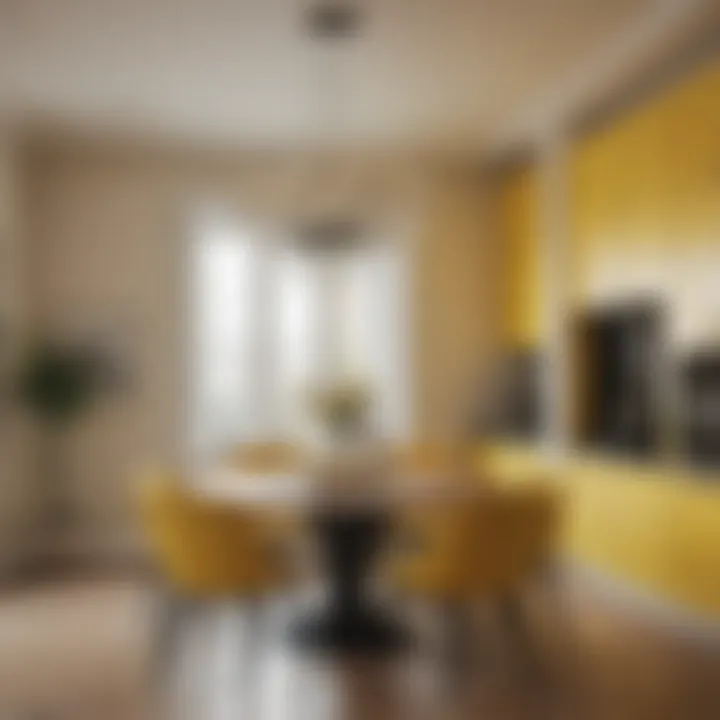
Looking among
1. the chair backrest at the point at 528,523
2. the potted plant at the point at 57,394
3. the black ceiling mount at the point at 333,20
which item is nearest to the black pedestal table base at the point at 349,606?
the chair backrest at the point at 528,523

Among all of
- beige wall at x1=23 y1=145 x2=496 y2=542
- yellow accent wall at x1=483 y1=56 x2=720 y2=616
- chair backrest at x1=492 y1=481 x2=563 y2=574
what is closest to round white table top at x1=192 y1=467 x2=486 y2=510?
chair backrest at x1=492 y1=481 x2=563 y2=574

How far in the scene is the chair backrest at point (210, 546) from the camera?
4801mm

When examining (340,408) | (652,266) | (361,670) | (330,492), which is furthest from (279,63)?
(361,670)

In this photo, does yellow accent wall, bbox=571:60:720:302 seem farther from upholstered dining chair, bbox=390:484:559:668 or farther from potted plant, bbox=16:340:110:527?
potted plant, bbox=16:340:110:527

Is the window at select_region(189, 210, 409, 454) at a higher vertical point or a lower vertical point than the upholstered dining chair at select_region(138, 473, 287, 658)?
higher

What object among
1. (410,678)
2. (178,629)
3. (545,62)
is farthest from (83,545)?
(545,62)

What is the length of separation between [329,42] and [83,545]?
14.0 feet

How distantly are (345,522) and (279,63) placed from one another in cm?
251

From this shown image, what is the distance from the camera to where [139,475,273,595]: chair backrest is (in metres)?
4.80

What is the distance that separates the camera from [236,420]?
8969 mm

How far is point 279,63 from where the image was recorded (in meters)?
6.32

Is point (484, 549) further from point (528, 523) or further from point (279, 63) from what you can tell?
point (279, 63)

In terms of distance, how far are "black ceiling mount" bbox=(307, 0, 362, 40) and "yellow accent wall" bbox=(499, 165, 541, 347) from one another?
2801mm

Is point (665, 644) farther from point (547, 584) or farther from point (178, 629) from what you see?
point (178, 629)
